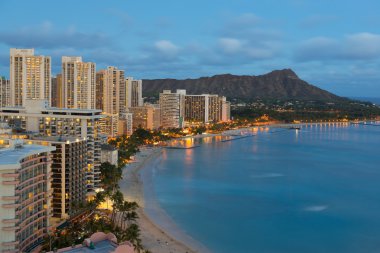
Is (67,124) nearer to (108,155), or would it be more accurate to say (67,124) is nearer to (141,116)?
(108,155)

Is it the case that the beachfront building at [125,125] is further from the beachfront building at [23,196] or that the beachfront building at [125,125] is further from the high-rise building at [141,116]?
the beachfront building at [23,196]

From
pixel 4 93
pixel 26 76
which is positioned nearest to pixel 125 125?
pixel 4 93

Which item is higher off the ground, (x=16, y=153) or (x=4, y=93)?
(x=4, y=93)

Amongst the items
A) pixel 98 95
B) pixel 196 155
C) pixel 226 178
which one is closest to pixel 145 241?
pixel 226 178

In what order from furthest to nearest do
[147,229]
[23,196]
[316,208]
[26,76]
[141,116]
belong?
1. [141,116]
2. [26,76]
3. [316,208]
4. [147,229]
5. [23,196]

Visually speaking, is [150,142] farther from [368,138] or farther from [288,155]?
[368,138]
